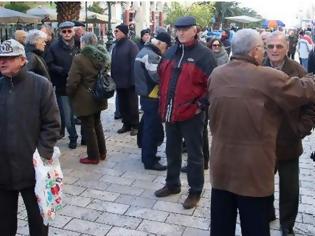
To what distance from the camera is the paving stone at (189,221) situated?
4.21 meters

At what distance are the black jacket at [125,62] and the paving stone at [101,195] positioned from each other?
9.88ft

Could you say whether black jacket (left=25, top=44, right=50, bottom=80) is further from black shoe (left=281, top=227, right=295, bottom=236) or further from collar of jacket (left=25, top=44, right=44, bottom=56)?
black shoe (left=281, top=227, right=295, bottom=236)

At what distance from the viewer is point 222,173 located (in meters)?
2.97

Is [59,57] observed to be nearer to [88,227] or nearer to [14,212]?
[88,227]

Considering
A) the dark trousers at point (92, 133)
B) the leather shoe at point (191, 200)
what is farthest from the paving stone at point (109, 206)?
the dark trousers at point (92, 133)

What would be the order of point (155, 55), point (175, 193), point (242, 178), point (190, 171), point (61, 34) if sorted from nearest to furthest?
point (242, 178) → point (190, 171) → point (175, 193) → point (155, 55) → point (61, 34)

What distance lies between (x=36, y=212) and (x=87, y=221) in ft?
3.63

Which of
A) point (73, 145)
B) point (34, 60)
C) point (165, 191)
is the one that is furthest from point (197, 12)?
point (165, 191)

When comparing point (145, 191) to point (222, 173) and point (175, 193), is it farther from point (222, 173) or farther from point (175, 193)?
point (222, 173)

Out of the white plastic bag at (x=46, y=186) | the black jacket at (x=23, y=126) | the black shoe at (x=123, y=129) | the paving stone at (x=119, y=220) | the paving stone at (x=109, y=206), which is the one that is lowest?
the black shoe at (x=123, y=129)

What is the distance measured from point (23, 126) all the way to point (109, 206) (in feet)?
6.05

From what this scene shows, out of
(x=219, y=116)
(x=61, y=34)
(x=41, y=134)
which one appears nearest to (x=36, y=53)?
(x=61, y=34)

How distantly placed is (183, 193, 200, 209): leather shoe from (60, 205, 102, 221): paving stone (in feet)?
2.93

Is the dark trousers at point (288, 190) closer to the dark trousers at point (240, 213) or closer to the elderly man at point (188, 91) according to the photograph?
the dark trousers at point (240, 213)
